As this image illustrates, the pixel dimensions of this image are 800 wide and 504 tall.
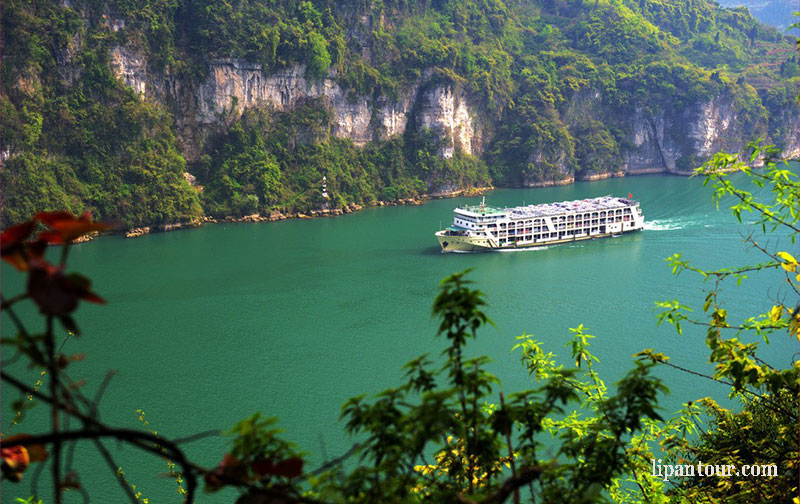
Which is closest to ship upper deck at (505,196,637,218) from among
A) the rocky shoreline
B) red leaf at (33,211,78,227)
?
the rocky shoreline

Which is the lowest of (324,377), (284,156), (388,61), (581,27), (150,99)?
(324,377)

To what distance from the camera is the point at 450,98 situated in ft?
86.9

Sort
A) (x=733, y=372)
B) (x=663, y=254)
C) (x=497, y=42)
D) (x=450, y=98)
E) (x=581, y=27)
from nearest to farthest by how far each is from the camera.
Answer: (x=733, y=372) → (x=663, y=254) → (x=450, y=98) → (x=497, y=42) → (x=581, y=27)

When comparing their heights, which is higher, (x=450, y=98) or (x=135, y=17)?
(x=135, y=17)

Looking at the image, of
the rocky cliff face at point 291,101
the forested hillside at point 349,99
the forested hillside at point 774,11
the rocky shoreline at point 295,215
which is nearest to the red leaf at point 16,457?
the forested hillside at point 349,99

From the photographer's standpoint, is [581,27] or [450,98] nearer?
[450,98]

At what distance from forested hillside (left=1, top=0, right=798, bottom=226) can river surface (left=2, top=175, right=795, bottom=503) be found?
11.3 feet

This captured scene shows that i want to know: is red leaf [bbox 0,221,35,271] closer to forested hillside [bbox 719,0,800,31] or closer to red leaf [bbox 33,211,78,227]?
red leaf [bbox 33,211,78,227]

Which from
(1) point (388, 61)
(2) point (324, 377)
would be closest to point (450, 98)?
(1) point (388, 61)

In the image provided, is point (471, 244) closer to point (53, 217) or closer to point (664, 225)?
point (664, 225)

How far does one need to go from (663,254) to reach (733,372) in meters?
14.5

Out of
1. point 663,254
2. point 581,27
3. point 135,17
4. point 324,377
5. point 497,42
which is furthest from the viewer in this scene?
point 581,27

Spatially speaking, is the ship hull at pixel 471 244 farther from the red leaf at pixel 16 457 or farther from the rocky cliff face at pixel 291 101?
the red leaf at pixel 16 457

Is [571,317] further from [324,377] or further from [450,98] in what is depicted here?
[450,98]
